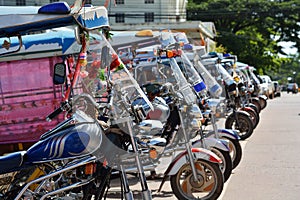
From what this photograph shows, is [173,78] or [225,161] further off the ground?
[173,78]

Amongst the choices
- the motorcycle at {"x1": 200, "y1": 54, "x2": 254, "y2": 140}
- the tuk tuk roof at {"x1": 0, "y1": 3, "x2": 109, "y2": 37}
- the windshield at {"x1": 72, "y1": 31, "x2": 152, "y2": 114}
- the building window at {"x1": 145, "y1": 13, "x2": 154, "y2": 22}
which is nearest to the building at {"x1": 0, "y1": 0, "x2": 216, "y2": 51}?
the building window at {"x1": 145, "y1": 13, "x2": 154, "y2": 22}

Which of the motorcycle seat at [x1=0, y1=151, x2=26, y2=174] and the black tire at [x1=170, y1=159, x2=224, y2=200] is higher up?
the motorcycle seat at [x1=0, y1=151, x2=26, y2=174]

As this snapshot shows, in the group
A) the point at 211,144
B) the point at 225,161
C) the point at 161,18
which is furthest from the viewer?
the point at 161,18

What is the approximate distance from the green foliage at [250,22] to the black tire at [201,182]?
42.7 meters

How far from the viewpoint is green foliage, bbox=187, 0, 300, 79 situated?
49.8 metres

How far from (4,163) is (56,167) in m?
0.45

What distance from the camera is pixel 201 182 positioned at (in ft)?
22.7

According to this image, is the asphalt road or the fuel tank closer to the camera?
the fuel tank

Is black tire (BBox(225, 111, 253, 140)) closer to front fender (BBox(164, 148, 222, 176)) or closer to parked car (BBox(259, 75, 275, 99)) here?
front fender (BBox(164, 148, 222, 176))

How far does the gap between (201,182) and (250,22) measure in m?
46.7

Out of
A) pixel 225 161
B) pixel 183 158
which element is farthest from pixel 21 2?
pixel 183 158

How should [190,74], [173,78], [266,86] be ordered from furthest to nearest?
1. [266,86]
2. [190,74]
3. [173,78]

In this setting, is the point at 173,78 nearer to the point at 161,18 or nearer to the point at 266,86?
the point at 266,86

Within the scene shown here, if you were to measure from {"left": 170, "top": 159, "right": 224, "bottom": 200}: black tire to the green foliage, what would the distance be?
42.7m
